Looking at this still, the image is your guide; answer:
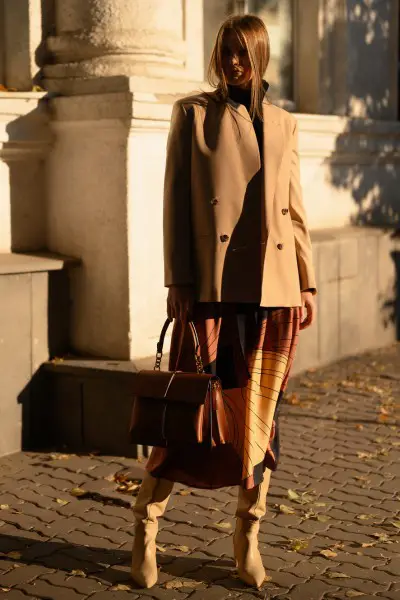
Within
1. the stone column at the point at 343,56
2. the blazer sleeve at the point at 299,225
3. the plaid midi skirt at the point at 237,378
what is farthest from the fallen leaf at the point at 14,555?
the stone column at the point at 343,56

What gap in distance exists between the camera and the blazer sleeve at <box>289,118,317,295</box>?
172 inches

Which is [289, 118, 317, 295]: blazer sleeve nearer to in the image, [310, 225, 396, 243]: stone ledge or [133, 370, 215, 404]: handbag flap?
[133, 370, 215, 404]: handbag flap

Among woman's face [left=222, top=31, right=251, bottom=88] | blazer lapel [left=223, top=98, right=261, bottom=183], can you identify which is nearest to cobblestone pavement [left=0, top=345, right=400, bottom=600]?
blazer lapel [left=223, top=98, right=261, bottom=183]

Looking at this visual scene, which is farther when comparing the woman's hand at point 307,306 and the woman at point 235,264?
the woman's hand at point 307,306

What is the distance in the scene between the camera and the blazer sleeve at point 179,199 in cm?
415

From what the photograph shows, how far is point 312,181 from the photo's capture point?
909 centimetres

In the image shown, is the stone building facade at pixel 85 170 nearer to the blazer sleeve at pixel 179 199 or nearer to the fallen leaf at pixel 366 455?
the fallen leaf at pixel 366 455

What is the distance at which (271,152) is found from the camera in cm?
421

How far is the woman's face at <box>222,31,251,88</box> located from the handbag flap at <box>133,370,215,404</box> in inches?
43.2

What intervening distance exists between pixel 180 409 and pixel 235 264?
22.8 inches

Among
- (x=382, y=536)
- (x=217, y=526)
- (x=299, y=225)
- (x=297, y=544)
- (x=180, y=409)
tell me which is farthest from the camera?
(x=217, y=526)

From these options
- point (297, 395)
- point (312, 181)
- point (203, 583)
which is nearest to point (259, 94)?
point (203, 583)

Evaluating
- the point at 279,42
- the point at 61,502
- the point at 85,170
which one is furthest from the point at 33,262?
the point at 279,42

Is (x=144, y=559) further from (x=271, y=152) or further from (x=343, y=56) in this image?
(x=343, y=56)
